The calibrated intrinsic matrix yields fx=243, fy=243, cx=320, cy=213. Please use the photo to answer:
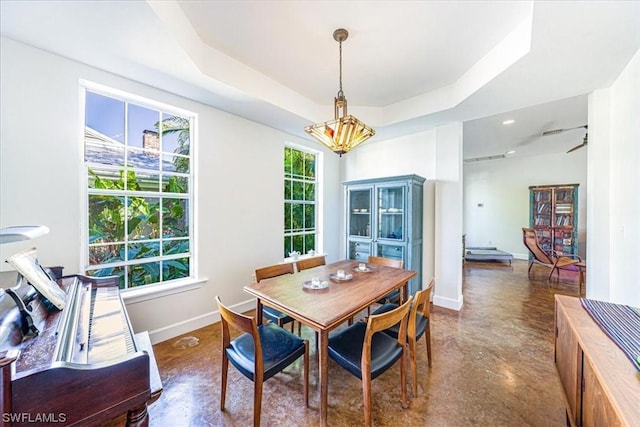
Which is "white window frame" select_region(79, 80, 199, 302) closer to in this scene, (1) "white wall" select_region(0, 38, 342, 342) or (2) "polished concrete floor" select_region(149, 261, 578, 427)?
(1) "white wall" select_region(0, 38, 342, 342)

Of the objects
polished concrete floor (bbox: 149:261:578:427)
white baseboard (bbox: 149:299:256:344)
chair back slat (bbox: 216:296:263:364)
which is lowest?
polished concrete floor (bbox: 149:261:578:427)

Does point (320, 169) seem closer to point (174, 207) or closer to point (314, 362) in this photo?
point (174, 207)

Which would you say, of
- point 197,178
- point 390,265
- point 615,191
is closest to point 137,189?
point 197,178

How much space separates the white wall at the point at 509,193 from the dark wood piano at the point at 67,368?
28.1 feet

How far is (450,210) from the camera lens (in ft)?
11.3

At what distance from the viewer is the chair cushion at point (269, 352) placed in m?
1.49

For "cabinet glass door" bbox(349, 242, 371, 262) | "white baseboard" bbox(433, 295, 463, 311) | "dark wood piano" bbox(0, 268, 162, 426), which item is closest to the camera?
"dark wood piano" bbox(0, 268, 162, 426)

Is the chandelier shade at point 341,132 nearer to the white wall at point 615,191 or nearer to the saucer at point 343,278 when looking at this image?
the saucer at point 343,278

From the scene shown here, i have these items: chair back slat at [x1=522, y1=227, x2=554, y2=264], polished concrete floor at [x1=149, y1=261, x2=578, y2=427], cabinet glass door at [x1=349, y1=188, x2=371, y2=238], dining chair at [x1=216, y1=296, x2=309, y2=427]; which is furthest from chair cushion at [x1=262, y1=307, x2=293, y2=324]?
chair back slat at [x1=522, y1=227, x2=554, y2=264]

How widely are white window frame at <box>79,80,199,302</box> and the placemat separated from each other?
127 inches

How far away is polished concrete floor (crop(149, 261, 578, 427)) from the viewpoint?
1.63 meters

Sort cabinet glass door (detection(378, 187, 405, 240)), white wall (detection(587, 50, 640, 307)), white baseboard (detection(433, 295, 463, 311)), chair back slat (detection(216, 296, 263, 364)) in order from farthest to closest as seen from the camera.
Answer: cabinet glass door (detection(378, 187, 405, 240)) < white baseboard (detection(433, 295, 463, 311)) < white wall (detection(587, 50, 640, 307)) < chair back slat (detection(216, 296, 263, 364))

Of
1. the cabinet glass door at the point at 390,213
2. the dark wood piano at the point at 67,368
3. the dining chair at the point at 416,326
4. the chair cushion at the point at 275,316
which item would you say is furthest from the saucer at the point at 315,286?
the cabinet glass door at the point at 390,213

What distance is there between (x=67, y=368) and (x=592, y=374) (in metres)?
1.99
